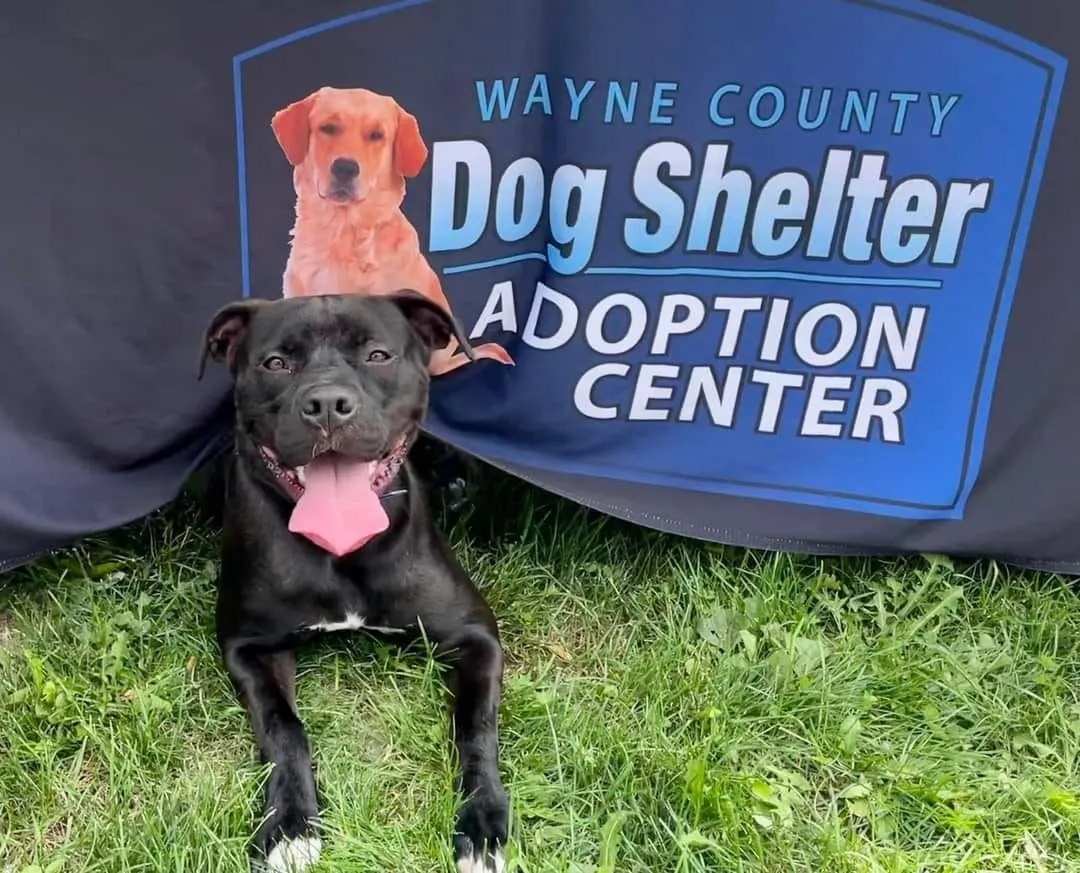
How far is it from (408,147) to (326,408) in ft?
2.14

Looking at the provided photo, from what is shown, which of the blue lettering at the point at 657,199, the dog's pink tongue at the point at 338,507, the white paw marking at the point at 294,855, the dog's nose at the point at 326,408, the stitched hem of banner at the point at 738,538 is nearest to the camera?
the white paw marking at the point at 294,855

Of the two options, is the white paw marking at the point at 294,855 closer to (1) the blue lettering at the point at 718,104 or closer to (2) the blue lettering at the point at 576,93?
(2) the blue lettering at the point at 576,93

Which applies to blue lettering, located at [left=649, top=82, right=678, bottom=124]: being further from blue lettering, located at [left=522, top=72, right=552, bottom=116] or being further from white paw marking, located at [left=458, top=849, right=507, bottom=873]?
white paw marking, located at [left=458, top=849, right=507, bottom=873]

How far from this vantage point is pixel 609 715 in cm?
259

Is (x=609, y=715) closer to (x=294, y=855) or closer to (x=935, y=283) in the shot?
(x=294, y=855)

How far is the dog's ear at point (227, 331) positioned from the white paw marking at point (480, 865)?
1186 mm

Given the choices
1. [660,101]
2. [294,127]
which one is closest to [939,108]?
[660,101]

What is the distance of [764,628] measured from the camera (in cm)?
280

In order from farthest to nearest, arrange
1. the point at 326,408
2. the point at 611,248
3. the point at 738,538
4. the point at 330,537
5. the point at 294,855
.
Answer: the point at 738,538 < the point at 611,248 < the point at 330,537 < the point at 326,408 < the point at 294,855

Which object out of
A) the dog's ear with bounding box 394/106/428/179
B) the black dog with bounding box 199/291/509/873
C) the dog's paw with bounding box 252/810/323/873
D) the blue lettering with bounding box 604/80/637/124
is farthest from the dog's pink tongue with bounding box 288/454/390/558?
the blue lettering with bounding box 604/80/637/124

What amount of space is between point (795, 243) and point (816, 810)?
1.27 metres

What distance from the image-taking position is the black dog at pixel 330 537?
232cm

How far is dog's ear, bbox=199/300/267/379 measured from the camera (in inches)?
96.7

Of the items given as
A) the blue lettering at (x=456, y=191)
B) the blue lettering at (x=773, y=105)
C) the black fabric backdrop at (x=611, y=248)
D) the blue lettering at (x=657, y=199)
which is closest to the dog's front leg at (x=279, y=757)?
the black fabric backdrop at (x=611, y=248)
